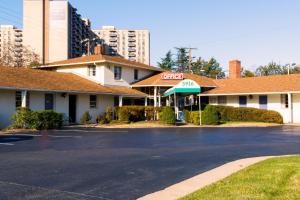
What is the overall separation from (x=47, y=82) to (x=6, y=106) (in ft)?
14.6

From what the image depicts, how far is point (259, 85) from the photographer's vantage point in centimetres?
3578

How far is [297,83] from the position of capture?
33500 millimetres

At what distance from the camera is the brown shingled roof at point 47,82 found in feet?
83.1

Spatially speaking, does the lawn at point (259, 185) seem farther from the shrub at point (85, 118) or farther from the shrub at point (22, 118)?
the shrub at point (85, 118)

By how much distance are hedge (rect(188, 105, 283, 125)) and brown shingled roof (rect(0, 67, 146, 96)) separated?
7853 mm

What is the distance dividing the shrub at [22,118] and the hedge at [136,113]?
353 inches

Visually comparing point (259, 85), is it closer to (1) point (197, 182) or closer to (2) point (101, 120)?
(2) point (101, 120)

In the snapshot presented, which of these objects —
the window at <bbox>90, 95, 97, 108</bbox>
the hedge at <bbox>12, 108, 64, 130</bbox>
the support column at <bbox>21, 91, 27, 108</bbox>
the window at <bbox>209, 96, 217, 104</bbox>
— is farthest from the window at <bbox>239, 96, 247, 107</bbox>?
the support column at <bbox>21, 91, 27, 108</bbox>

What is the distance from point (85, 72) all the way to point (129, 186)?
29.1m

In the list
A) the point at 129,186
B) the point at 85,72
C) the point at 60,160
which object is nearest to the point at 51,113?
the point at 85,72

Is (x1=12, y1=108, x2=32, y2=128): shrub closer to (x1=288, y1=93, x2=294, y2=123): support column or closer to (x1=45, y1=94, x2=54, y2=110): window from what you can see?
(x1=45, y1=94, x2=54, y2=110): window

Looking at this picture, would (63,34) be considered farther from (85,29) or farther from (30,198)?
(30,198)

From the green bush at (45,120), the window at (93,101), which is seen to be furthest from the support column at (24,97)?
the window at (93,101)

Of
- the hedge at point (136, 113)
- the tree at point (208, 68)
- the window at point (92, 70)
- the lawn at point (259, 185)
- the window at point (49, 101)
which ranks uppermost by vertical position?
the tree at point (208, 68)
